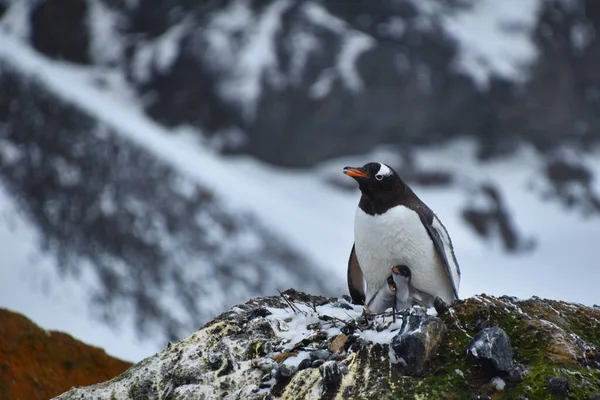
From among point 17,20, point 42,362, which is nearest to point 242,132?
point 17,20

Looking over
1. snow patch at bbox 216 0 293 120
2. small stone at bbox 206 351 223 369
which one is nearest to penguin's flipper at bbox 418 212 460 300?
small stone at bbox 206 351 223 369

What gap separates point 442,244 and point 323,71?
40.1 m

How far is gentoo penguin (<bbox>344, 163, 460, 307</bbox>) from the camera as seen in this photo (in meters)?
6.15

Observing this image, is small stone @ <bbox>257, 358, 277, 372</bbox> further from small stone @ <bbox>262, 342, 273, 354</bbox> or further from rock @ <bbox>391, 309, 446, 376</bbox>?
rock @ <bbox>391, 309, 446, 376</bbox>

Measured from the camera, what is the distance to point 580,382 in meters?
4.50

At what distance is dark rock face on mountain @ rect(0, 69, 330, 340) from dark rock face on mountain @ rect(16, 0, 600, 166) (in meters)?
6.19

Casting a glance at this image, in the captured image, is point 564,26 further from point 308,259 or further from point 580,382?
point 580,382

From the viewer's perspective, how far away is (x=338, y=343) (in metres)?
5.05

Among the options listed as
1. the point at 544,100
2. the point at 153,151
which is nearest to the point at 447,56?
the point at 544,100

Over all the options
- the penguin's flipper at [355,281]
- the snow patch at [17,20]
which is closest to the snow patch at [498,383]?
the penguin's flipper at [355,281]

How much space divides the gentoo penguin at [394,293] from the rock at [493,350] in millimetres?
1543

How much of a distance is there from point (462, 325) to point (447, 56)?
154ft

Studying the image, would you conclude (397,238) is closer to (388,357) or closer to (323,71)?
(388,357)

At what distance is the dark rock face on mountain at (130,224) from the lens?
34.6 meters
